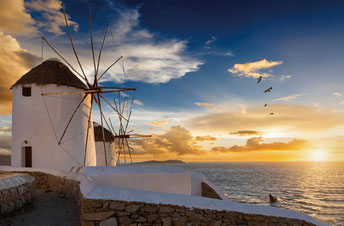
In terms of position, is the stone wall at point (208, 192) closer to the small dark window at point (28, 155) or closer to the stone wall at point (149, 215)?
the stone wall at point (149, 215)

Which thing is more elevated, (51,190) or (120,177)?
(120,177)

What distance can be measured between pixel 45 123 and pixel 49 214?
9302 mm

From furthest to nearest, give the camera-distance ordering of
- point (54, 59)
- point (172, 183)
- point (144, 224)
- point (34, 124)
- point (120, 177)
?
1. point (54, 59)
2. point (34, 124)
3. point (172, 183)
4. point (120, 177)
5. point (144, 224)

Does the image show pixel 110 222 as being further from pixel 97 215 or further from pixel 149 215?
pixel 149 215

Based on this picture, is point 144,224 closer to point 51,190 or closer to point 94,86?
point 51,190

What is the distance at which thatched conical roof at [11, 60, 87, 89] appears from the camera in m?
15.5

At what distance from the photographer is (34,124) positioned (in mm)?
15242

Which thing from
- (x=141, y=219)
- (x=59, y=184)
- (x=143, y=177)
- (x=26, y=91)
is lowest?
(x=141, y=219)

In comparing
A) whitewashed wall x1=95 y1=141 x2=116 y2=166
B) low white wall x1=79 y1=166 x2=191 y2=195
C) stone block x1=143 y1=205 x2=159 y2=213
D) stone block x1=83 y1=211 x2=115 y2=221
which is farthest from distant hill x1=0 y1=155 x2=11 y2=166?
stone block x1=143 y1=205 x2=159 y2=213

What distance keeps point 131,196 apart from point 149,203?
1.44 ft

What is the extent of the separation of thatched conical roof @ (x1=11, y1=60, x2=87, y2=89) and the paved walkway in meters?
8.95

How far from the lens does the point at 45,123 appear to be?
15.2m

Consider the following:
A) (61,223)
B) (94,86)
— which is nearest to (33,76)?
(94,86)

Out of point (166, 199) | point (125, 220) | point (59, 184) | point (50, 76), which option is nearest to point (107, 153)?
point (50, 76)
